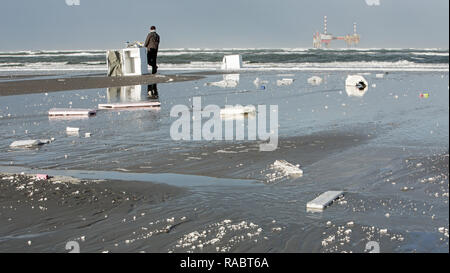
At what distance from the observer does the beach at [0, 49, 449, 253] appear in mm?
5148

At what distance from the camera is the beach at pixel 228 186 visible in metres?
5.15

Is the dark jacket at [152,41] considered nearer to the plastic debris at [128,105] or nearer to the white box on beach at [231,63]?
the white box on beach at [231,63]

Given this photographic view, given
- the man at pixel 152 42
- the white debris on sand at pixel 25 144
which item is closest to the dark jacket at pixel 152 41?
the man at pixel 152 42

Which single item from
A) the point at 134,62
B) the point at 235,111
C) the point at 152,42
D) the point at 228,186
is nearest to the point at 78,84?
the point at 134,62

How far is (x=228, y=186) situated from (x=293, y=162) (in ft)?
4.73

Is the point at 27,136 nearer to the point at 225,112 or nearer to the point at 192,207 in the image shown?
the point at 225,112

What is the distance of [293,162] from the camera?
8094 millimetres

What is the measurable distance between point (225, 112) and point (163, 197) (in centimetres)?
665

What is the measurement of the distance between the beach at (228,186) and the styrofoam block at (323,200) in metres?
0.08

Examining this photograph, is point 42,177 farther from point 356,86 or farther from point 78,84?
point 78,84

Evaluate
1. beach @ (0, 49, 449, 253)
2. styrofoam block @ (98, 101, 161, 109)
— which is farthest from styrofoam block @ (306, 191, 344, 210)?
styrofoam block @ (98, 101, 161, 109)

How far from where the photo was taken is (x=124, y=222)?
225 inches

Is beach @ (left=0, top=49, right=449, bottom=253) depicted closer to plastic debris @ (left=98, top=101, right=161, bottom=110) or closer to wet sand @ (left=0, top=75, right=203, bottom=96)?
plastic debris @ (left=98, top=101, right=161, bottom=110)
